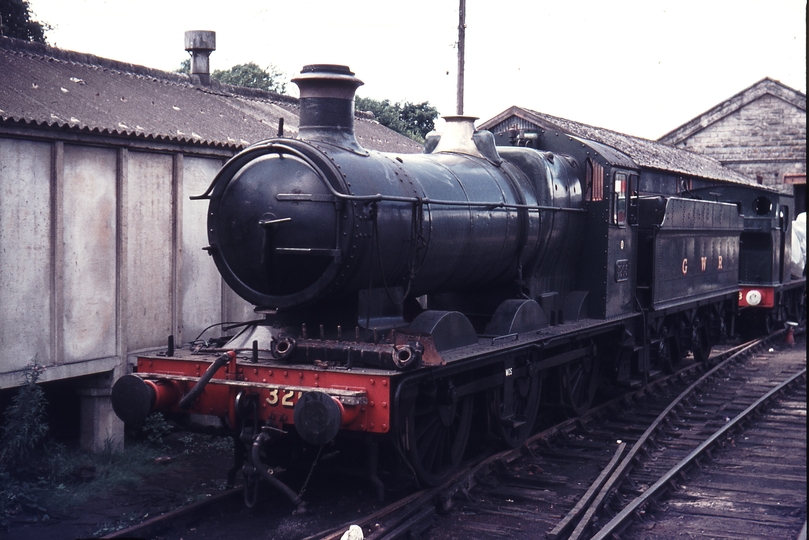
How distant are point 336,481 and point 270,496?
658 mm

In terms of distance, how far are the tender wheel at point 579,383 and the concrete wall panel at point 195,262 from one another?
3.88m

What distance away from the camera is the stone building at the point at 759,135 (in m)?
25.1

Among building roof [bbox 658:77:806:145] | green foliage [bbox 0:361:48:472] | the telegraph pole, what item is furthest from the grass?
building roof [bbox 658:77:806:145]

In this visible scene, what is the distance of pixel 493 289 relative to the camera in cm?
799

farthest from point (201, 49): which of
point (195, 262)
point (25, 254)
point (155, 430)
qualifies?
point (155, 430)

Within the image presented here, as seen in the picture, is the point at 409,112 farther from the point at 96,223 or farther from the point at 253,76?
the point at 96,223

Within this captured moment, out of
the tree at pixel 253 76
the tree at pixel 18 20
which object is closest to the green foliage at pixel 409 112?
the tree at pixel 253 76

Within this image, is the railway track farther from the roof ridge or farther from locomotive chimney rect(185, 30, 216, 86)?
locomotive chimney rect(185, 30, 216, 86)

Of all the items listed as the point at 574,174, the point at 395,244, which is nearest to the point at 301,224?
the point at 395,244

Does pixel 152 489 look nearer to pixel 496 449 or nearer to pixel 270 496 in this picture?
pixel 270 496

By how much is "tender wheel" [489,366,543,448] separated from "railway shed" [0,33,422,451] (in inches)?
120

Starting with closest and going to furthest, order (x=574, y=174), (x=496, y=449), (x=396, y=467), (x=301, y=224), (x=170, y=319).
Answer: (x=301, y=224), (x=396, y=467), (x=496, y=449), (x=170, y=319), (x=574, y=174)

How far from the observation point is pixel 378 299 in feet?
20.4

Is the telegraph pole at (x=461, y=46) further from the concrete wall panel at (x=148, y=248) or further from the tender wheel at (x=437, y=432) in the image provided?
the tender wheel at (x=437, y=432)
